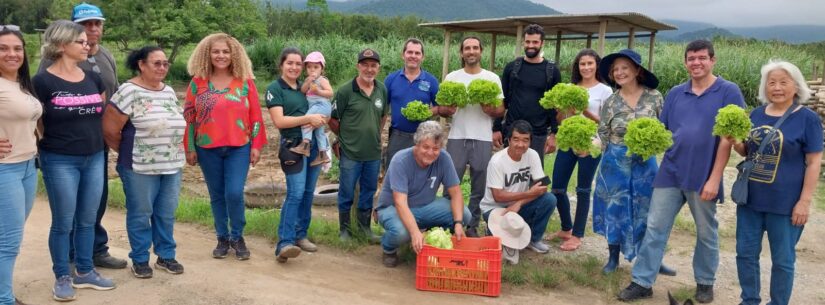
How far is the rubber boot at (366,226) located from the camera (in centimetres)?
622

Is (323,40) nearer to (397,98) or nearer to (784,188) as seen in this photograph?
(397,98)

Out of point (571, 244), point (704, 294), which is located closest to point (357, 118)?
point (571, 244)

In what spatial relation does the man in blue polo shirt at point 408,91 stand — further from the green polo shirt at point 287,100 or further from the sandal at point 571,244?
the sandal at point 571,244

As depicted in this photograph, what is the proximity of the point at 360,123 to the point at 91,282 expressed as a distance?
8.51ft

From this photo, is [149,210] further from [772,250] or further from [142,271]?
[772,250]

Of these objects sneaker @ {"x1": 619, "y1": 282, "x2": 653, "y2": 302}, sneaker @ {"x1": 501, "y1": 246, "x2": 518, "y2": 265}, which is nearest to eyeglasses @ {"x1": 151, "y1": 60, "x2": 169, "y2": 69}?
sneaker @ {"x1": 501, "y1": 246, "x2": 518, "y2": 265}

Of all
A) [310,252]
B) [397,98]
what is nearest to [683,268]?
[397,98]

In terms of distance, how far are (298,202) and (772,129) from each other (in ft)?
12.5

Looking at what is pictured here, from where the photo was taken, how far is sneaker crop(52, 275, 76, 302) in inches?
172

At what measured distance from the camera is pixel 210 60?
493cm

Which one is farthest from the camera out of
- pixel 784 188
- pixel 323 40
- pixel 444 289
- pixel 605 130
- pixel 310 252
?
pixel 323 40

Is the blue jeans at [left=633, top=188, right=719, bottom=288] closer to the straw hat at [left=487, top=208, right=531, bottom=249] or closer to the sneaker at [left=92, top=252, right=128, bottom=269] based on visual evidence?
the straw hat at [left=487, top=208, right=531, bottom=249]

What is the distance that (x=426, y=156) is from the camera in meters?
5.15

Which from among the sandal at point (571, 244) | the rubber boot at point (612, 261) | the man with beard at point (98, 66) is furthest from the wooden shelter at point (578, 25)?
the man with beard at point (98, 66)
